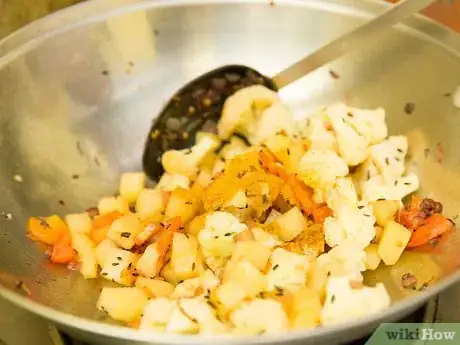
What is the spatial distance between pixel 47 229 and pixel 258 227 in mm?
307

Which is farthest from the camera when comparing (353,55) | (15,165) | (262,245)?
(353,55)

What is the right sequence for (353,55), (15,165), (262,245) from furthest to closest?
(353,55) < (15,165) < (262,245)

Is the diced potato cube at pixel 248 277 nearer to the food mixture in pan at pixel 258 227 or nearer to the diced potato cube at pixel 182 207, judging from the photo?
the food mixture in pan at pixel 258 227

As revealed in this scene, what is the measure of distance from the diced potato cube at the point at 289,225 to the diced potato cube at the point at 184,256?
0.38ft

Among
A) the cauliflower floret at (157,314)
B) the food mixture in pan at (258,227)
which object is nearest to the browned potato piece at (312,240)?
the food mixture in pan at (258,227)

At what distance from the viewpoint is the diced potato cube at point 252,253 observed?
0.84 metres

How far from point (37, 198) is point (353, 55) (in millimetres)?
A: 564

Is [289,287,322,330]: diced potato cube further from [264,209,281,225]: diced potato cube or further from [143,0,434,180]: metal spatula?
[143,0,434,180]: metal spatula

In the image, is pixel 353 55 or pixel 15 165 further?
pixel 353 55

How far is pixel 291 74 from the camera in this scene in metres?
1.08

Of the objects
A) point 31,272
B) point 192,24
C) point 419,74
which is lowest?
point 31,272

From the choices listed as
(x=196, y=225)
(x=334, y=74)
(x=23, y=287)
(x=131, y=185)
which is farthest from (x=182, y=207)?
(x=334, y=74)

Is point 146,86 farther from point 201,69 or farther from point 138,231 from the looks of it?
point 138,231

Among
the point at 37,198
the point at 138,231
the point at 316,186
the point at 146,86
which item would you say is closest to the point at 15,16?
the point at 146,86
